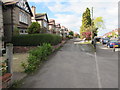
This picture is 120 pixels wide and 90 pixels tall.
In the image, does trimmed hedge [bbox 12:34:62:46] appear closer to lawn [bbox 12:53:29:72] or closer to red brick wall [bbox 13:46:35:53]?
red brick wall [bbox 13:46:35:53]

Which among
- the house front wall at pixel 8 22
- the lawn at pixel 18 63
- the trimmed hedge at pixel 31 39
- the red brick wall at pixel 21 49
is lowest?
the lawn at pixel 18 63

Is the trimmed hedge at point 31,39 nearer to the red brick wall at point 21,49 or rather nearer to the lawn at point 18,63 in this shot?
the red brick wall at point 21,49

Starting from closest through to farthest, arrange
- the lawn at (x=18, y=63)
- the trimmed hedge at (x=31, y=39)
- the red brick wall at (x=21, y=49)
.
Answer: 1. the lawn at (x=18, y=63)
2. the trimmed hedge at (x=31, y=39)
3. the red brick wall at (x=21, y=49)

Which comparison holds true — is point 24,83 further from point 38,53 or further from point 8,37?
point 8,37

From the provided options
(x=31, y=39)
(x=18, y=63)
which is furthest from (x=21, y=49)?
(x=18, y=63)

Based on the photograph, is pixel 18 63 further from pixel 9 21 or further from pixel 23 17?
pixel 23 17

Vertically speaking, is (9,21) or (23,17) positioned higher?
(23,17)

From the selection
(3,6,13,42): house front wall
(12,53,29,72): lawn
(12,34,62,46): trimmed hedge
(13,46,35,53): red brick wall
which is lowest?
(12,53,29,72): lawn

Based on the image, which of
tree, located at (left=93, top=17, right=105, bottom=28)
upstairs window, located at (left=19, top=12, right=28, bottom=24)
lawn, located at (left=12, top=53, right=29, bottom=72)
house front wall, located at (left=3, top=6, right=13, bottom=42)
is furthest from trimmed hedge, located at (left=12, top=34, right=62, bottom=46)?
tree, located at (left=93, top=17, right=105, bottom=28)

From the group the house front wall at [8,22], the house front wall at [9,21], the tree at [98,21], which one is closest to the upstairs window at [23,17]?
the house front wall at [9,21]

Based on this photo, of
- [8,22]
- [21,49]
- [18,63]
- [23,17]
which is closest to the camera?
[18,63]

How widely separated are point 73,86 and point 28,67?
2972mm

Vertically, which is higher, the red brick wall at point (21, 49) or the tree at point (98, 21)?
the tree at point (98, 21)

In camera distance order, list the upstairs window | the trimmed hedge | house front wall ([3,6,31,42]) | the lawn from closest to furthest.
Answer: the lawn
the trimmed hedge
house front wall ([3,6,31,42])
the upstairs window
